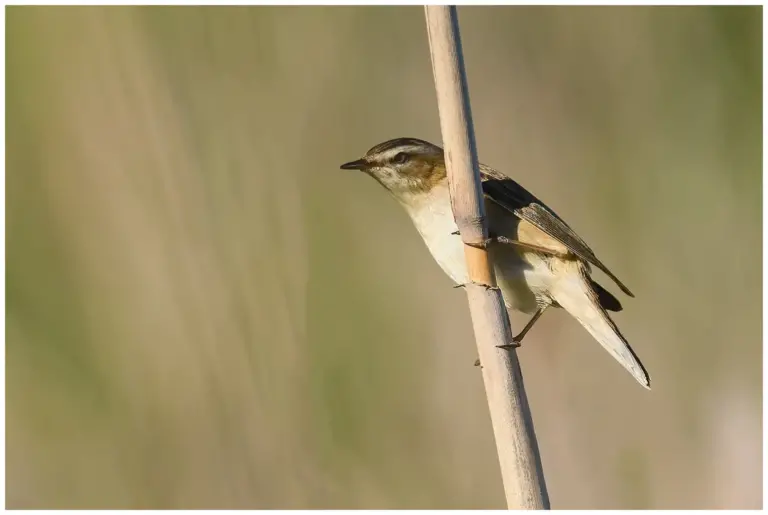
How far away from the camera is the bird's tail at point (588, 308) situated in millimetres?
2570

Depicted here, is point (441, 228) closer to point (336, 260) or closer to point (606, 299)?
point (336, 260)

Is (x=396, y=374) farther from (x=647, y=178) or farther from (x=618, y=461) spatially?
(x=647, y=178)

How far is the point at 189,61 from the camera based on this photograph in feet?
9.84

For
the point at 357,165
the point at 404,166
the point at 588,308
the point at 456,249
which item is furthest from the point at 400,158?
the point at 588,308

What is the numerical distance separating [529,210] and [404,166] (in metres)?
0.46

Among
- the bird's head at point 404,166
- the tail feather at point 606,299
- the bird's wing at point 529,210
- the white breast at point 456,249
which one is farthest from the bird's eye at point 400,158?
the tail feather at point 606,299

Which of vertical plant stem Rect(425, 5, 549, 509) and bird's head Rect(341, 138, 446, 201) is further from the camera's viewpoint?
bird's head Rect(341, 138, 446, 201)

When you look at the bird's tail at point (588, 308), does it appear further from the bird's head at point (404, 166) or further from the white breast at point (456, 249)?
the bird's head at point (404, 166)

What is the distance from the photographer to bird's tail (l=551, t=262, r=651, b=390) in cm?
257

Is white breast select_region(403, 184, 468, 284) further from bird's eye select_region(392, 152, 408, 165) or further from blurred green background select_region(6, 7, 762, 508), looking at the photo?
blurred green background select_region(6, 7, 762, 508)

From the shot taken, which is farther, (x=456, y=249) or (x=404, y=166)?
(x=404, y=166)

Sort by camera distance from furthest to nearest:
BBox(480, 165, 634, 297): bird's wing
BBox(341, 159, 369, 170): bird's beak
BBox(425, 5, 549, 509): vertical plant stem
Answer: BBox(341, 159, 369, 170): bird's beak → BBox(480, 165, 634, 297): bird's wing → BBox(425, 5, 549, 509): vertical plant stem

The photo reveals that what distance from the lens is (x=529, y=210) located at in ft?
8.41

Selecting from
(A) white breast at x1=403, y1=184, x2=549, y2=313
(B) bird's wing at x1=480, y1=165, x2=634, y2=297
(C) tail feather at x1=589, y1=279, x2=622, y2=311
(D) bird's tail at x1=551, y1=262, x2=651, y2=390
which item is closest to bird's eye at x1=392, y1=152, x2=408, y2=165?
(A) white breast at x1=403, y1=184, x2=549, y2=313
